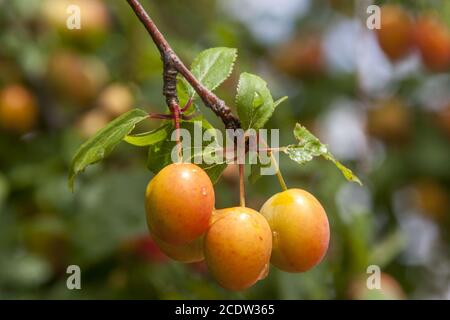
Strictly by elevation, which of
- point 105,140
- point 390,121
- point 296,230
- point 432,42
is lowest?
point 296,230

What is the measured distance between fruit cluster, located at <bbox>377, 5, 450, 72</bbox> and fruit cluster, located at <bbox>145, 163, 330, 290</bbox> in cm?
150

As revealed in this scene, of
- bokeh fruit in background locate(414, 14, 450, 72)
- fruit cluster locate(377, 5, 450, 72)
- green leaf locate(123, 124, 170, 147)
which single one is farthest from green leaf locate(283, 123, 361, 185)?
bokeh fruit in background locate(414, 14, 450, 72)

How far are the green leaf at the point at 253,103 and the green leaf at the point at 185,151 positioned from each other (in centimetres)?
4

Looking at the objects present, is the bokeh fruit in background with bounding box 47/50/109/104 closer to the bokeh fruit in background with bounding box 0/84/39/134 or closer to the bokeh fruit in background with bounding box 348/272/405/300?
the bokeh fruit in background with bounding box 0/84/39/134

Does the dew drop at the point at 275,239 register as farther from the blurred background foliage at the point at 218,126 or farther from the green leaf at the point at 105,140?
the blurred background foliage at the point at 218,126

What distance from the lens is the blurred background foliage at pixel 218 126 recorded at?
5.56 feet

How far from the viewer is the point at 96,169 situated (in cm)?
195

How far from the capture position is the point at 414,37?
7.83ft

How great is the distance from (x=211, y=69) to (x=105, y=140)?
6.0 inches

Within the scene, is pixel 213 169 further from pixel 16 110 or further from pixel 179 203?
pixel 16 110

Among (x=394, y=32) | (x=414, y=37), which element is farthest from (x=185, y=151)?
(x=414, y=37)

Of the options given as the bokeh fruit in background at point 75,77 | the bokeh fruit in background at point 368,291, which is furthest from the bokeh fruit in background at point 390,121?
the bokeh fruit in background at point 75,77

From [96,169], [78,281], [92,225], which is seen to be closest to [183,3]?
[96,169]
